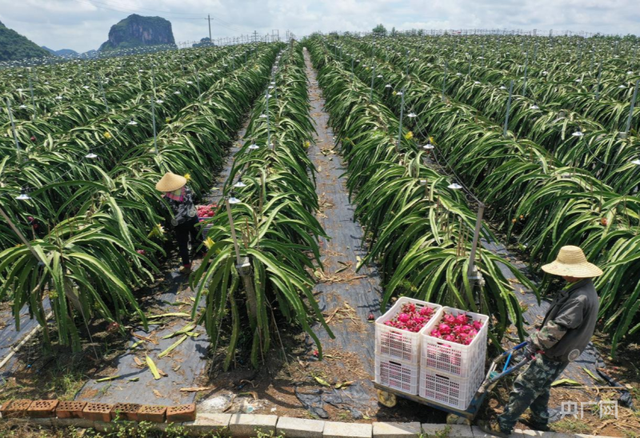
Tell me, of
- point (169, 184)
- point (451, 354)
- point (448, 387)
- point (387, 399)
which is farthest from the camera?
point (169, 184)

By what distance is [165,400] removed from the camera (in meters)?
3.57

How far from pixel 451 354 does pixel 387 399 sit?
791mm

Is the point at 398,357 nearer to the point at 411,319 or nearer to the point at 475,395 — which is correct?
the point at 411,319

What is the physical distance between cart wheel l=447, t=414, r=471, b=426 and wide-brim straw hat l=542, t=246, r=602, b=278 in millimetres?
1207

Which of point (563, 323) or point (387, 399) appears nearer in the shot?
point (563, 323)

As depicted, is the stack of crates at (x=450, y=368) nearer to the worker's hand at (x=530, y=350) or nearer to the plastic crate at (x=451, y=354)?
the plastic crate at (x=451, y=354)

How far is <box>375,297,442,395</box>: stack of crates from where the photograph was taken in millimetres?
3121

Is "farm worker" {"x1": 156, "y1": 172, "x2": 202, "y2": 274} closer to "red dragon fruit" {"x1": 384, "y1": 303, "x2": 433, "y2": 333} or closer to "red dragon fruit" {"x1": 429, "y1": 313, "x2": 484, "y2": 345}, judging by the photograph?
"red dragon fruit" {"x1": 384, "y1": 303, "x2": 433, "y2": 333}

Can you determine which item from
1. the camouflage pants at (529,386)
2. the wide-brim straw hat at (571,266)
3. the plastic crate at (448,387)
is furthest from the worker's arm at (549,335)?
the plastic crate at (448,387)

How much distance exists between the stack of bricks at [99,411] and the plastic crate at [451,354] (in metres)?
1.76

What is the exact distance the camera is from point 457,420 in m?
3.22

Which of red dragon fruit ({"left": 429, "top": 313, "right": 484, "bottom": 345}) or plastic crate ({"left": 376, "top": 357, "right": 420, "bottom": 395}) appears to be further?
plastic crate ({"left": 376, "top": 357, "right": 420, "bottom": 395})

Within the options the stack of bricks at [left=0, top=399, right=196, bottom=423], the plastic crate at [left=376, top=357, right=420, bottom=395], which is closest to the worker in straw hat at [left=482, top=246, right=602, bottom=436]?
the plastic crate at [left=376, top=357, right=420, bottom=395]

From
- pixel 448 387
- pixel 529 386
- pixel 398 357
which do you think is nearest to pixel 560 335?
pixel 529 386
